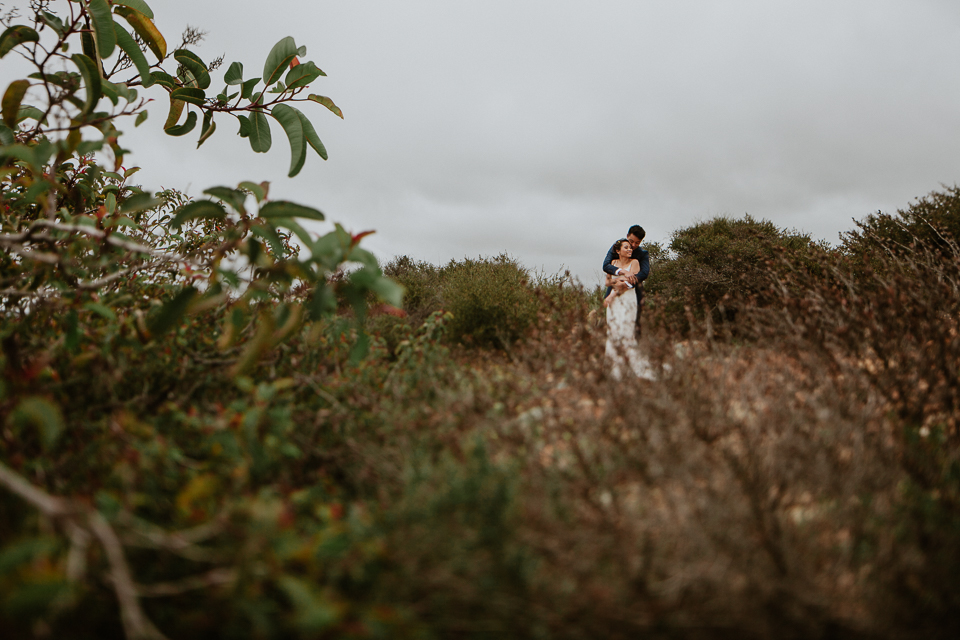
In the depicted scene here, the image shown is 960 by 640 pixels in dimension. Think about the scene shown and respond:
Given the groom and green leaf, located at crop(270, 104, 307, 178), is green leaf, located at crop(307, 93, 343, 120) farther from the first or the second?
the groom

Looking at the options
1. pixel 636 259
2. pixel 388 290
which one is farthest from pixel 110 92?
pixel 636 259

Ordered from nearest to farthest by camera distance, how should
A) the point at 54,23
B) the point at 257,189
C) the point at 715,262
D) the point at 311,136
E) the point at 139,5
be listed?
the point at 257,189, the point at 54,23, the point at 139,5, the point at 311,136, the point at 715,262

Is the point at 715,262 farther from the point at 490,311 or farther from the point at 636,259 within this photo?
the point at 490,311

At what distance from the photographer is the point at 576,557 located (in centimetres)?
158

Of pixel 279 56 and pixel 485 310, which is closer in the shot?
pixel 279 56

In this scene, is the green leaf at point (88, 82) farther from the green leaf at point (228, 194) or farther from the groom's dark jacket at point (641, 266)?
the groom's dark jacket at point (641, 266)

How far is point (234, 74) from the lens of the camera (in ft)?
10.0

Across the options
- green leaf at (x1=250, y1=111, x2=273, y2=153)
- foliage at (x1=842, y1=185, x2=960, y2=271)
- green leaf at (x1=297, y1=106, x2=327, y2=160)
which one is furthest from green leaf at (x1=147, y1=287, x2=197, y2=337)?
foliage at (x1=842, y1=185, x2=960, y2=271)

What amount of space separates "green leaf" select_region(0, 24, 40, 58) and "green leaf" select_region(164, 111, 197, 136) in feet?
2.54

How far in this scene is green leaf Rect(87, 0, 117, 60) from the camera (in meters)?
2.52

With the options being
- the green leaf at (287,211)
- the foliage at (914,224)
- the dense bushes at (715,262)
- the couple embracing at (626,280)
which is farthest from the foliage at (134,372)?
the foliage at (914,224)

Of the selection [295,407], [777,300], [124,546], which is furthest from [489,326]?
[124,546]

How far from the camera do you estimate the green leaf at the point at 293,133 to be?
110 inches

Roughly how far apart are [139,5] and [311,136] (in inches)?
46.5
